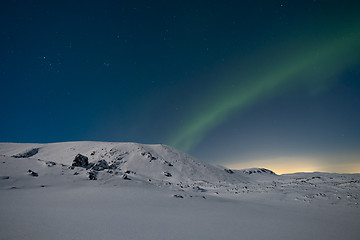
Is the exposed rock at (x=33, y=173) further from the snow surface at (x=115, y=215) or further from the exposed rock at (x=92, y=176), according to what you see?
the exposed rock at (x=92, y=176)

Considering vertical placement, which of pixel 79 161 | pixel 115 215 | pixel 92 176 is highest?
pixel 79 161

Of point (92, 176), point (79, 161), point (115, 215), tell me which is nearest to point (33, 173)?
point (92, 176)

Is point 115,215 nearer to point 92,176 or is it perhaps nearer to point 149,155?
point 92,176

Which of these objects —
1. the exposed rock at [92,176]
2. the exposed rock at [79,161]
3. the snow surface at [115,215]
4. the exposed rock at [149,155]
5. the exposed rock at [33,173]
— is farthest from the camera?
the exposed rock at [149,155]

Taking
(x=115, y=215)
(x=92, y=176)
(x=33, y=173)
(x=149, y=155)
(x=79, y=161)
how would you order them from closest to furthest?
1. (x=115, y=215)
2. (x=33, y=173)
3. (x=92, y=176)
4. (x=79, y=161)
5. (x=149, y=155)

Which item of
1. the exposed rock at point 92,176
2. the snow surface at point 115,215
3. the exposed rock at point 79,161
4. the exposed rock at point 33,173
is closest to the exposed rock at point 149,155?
the exposed rock at point 79,161

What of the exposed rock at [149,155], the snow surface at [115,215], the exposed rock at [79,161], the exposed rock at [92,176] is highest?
the exposed rock at [149,155]

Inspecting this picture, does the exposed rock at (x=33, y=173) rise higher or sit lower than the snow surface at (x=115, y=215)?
higher

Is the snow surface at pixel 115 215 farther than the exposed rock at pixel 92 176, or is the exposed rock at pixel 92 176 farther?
the exposed rock at pixel 92 176

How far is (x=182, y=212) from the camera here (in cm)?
833

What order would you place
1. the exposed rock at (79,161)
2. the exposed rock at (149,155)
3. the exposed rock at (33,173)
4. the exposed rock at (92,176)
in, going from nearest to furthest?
the exposed rock at (33,173), the exposed rock at (92,176), the exposed rock at (79,161), the exposed rock at (149,155)

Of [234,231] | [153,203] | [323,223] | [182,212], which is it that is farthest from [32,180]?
[323,223]

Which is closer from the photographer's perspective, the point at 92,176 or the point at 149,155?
the point at 92,176

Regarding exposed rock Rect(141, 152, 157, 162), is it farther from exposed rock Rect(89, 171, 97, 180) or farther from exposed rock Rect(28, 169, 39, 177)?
exposed rock Rect(28, 169, 39, 177)
